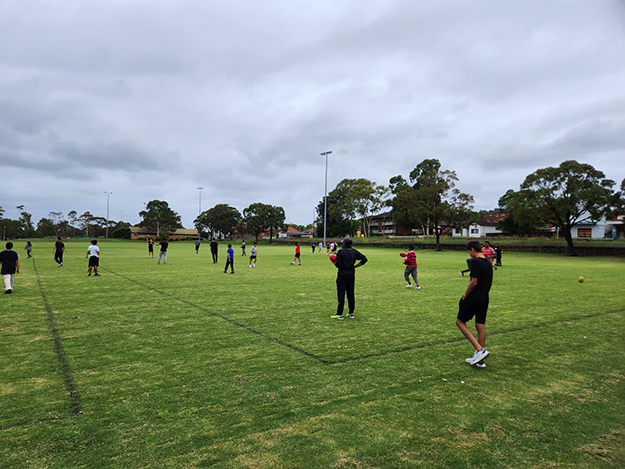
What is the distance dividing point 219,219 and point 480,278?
10707cm

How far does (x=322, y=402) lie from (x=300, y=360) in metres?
1.51

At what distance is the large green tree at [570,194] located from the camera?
39000mm

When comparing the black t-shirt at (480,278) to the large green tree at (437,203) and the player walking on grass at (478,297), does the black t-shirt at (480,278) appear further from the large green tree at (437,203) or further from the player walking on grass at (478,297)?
the large green tree at (437,203)

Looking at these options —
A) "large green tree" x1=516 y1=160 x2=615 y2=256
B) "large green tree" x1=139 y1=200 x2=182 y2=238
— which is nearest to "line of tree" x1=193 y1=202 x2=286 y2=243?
"large green tree" x1=139 y1=200 x2=182 y2=238

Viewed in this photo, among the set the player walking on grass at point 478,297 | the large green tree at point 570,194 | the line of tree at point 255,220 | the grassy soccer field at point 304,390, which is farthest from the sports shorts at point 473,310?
the line of tree at point 255,220

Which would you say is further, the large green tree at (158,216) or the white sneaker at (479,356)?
the large green tree at (158,216)

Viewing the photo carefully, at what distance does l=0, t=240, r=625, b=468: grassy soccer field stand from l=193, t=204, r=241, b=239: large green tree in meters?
97.4

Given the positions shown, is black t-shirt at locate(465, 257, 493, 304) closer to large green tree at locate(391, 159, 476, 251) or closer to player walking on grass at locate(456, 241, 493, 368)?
player walking on grass at locate(456, 241, 493, 368)

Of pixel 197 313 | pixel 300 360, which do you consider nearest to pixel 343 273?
pixel 300 360

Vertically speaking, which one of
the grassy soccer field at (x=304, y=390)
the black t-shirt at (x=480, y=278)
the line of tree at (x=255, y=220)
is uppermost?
the line of tree at (x=255, y=220)

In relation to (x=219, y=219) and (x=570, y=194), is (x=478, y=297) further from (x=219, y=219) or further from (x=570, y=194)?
(x=219, y=219)

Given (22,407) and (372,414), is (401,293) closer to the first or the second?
(372,414)

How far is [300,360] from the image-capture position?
5.78 metres

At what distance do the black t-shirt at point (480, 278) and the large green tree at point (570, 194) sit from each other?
1641 inches
